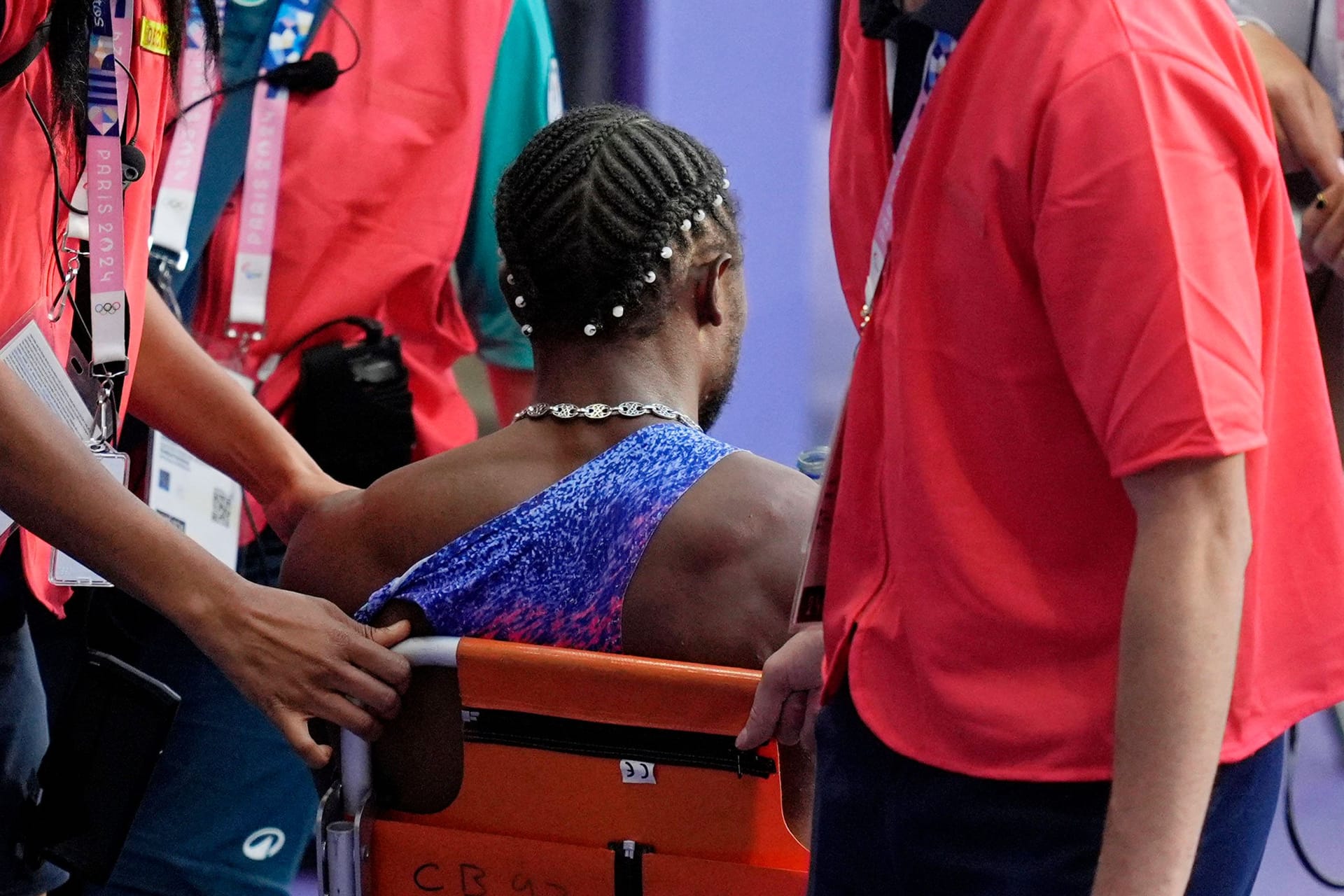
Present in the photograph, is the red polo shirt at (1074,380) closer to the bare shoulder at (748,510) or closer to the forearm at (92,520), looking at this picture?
the bare shoulder at (748,510)

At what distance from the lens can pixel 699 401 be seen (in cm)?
155

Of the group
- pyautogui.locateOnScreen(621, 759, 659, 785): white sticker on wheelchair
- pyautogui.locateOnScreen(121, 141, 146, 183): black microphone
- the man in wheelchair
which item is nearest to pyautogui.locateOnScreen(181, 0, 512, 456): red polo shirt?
pyautogui.locateOnScreen(121, 141, 146, 183): black microphone

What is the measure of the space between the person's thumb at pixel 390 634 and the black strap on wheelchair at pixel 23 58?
607 mm

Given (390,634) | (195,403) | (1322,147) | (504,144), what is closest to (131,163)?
(195,403)

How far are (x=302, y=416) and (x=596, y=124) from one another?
1009 millimetres

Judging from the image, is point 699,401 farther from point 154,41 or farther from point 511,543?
point 154,41

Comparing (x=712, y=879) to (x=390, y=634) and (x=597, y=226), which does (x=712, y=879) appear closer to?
(x=390, y=634)

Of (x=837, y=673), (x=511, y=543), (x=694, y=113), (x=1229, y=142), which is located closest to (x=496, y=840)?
(x=511, y=543)

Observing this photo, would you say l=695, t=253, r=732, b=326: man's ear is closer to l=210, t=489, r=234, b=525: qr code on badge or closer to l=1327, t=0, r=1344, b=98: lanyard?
l=1327, t=0, r=1344, b=98: lanyard

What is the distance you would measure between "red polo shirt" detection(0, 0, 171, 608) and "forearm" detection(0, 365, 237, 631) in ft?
0.64

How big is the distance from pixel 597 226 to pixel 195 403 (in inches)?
27.0

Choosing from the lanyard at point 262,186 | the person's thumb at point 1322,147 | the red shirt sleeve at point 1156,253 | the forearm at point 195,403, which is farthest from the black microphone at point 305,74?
the red shirt sleeve at point 1156,253

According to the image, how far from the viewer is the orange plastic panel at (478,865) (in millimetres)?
1292

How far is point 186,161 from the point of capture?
2293 millimetres
